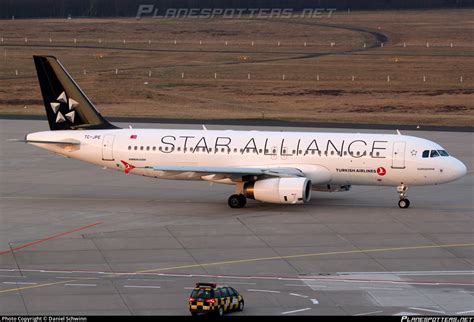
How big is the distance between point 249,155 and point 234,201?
9.60 ft

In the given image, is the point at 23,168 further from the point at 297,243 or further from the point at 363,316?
the point at 363,316

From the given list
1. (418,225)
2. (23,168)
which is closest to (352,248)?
(418,225)

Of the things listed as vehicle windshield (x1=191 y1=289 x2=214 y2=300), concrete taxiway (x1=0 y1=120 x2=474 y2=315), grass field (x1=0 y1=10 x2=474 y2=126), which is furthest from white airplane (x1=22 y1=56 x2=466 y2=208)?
grass field (x1=0 y1=10 x2=474 y2=126)

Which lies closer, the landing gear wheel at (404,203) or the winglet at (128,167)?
the landing gear wheel at (404,203)

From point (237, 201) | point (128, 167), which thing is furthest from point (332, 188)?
point (128, 167)

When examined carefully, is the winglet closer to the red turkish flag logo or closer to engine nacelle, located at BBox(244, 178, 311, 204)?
engine nacelle, located at BBox(244, 178, 311, 204)

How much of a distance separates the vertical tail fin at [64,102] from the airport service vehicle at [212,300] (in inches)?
1037

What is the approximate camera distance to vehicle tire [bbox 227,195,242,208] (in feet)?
181

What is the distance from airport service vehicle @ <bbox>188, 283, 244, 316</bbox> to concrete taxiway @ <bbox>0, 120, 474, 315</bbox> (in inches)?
33.7

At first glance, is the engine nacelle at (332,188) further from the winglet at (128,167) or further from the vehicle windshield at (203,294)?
the vehicle windshield at (203,294)

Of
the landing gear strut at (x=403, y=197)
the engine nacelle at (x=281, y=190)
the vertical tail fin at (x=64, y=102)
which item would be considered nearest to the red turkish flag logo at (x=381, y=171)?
the landing gear strut at (x=403, y=197)

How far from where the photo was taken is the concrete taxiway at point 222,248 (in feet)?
123

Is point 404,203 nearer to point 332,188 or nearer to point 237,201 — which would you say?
point 332,188

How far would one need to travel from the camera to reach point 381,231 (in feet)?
164
